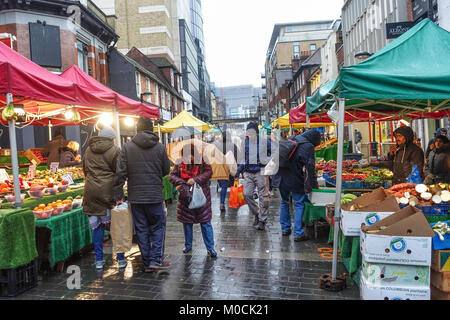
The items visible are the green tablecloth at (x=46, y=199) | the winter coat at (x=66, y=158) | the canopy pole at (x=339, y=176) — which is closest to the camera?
the canopy pole at (x=339, y=176)

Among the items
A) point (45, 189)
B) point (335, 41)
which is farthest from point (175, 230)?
point (335, 41)

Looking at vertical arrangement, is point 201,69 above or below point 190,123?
above

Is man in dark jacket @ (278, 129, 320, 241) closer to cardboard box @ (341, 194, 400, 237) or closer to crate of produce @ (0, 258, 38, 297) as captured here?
cardboard box @ (341, 194, 400, 237)

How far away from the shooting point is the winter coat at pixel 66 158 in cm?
791

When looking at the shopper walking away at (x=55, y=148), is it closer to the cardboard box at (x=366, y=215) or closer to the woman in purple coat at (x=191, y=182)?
the woman in purple coat at (x=191, y=182)

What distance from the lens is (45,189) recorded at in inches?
219

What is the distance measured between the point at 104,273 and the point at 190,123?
1072 cm

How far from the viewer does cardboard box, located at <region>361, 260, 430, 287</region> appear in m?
3.31

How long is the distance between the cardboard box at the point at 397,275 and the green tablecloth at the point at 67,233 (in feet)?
13.6

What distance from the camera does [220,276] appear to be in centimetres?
446

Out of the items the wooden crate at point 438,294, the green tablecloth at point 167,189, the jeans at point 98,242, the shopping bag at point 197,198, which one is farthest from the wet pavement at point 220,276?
the green tablecloth at point 167,189

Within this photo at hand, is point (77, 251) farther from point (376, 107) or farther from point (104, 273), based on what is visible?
point (376, 107)

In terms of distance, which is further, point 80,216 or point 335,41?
point 335,41

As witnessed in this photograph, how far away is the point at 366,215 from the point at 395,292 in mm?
930
